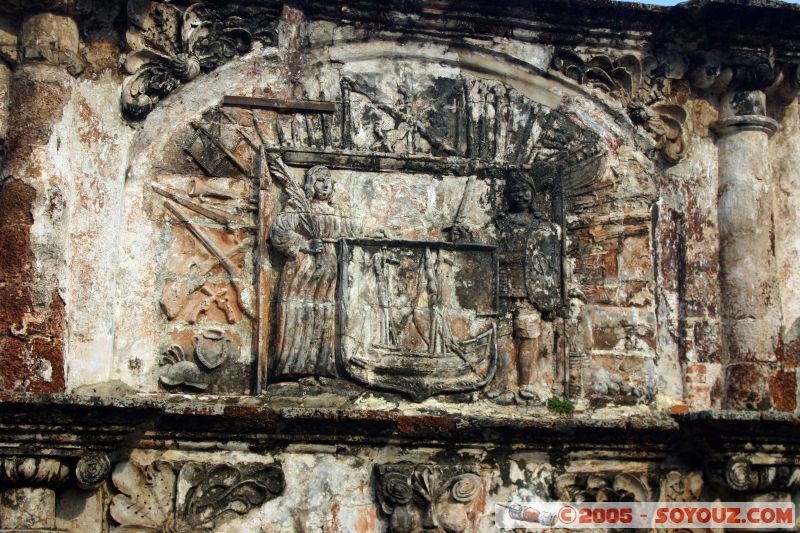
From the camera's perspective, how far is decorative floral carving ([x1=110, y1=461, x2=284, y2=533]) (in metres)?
8.01

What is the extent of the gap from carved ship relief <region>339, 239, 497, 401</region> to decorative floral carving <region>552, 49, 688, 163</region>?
1.46 m

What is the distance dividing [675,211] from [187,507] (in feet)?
12.0

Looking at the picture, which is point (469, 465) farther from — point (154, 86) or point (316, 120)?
point (154, 86)

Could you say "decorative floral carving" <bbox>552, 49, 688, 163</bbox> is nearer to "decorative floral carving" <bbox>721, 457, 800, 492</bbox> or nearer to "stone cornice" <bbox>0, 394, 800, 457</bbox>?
"stone cornice" <bbox>0, 394, 800, 457</bbox>

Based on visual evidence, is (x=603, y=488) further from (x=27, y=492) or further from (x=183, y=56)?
(x=183, y=56)

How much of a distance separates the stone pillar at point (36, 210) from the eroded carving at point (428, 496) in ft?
6.48

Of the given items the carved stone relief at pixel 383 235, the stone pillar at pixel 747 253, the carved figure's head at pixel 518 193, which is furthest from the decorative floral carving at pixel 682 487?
the carved figure's head at pixel 518 193

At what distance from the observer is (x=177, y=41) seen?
8.79m

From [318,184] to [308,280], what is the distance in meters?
0.61

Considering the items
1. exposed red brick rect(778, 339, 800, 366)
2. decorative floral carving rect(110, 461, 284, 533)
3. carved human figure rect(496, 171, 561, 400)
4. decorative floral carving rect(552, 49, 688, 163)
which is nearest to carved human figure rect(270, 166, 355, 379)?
decorative floral carving rect(110, 461, 284, 533)

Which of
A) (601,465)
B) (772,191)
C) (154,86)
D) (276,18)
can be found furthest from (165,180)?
(772,191)

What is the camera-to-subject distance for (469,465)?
850cm

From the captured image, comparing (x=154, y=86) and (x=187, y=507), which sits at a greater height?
(x=154, y=86)

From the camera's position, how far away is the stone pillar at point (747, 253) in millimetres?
8992
